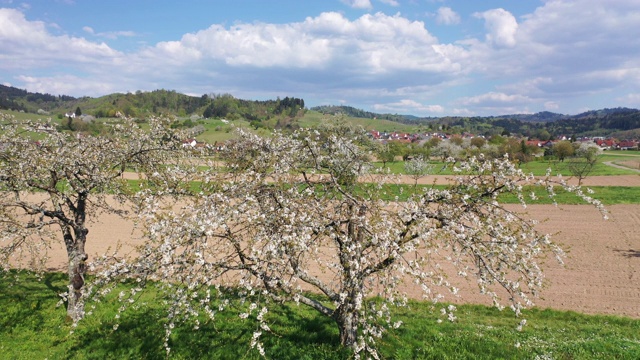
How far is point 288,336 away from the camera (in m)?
10.2

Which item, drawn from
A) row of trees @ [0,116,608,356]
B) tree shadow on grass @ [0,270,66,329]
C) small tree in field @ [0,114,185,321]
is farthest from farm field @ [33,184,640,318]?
tree shadow on grass @ [0,270,66,329]

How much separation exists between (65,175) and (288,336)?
27.2 ft

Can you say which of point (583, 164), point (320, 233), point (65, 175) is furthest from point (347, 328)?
point (583, 164)

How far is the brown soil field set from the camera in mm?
15328

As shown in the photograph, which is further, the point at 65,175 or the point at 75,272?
the point at 75,272

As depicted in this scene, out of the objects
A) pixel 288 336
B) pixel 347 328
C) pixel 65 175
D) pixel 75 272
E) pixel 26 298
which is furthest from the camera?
pixel 26 298

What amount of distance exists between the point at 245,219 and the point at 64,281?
13.1 meters

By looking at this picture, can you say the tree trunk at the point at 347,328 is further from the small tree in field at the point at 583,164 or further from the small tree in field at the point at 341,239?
the small tree in field at the point at 583,164

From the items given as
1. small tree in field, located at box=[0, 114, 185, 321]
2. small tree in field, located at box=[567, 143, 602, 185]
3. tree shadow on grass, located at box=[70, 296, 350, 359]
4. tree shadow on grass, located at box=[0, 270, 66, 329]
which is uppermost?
small tree in field, located at box=[0, 114, 185, 321]

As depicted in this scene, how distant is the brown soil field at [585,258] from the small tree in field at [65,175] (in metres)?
1.41

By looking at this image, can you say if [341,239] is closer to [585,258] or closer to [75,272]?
[75,272]

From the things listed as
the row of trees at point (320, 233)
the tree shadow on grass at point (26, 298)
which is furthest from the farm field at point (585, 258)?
the tree shadow on grass at point (26, 298)

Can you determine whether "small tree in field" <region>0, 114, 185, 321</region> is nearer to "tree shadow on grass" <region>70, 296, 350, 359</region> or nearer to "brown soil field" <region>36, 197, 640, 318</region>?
"tree shadow on grass" <region>70, 296, 350, 359</region>

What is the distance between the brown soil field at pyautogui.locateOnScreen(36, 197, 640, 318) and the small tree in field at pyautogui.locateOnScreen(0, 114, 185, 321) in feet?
4.61
